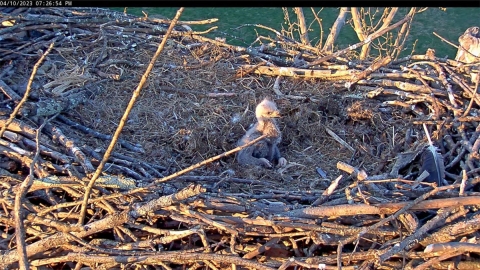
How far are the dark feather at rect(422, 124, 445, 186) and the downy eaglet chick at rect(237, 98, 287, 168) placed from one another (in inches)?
42.2

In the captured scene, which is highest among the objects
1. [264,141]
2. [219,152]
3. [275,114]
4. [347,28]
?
[275,114]

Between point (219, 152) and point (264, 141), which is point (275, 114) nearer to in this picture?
point (264, 141)

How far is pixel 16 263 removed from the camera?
2508 mm

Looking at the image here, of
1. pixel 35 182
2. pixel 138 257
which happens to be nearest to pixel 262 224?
pixel 138 257

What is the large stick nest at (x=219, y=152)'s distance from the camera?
96.0 inches

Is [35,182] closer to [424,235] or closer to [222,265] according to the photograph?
[222,265]

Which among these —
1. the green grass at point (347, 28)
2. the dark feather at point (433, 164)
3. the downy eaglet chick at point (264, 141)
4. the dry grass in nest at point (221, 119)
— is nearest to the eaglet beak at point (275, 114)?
the downy eaglet chick at point (264, 141)

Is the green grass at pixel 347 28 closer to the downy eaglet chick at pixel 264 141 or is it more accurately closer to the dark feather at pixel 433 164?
the downy eaglet chick at pixel 264 141

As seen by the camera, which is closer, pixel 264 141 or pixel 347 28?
pixel 264 141

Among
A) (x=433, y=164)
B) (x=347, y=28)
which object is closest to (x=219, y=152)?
(x=433, y=164)

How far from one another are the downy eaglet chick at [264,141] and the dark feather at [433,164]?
107cm

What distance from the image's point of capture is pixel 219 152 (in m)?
4.11

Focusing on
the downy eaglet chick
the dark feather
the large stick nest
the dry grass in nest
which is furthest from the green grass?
the dark feather

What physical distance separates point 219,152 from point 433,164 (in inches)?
63.6
